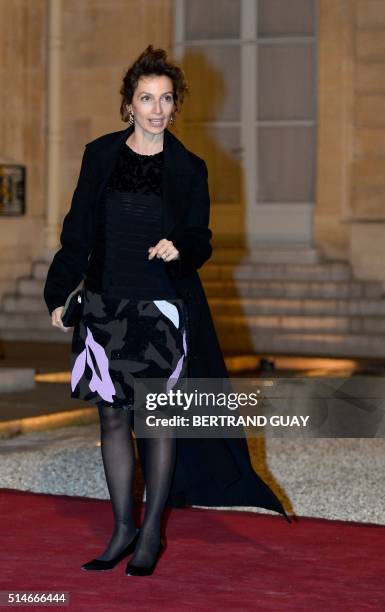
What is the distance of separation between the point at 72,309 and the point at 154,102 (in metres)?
0.70

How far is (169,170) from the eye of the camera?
511cm

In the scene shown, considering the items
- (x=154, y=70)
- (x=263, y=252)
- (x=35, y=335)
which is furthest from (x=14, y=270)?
(x=154, y=70)

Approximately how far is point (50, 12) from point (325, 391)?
5.85 metres

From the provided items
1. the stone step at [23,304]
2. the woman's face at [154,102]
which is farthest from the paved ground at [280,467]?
the stone step at [23,304]

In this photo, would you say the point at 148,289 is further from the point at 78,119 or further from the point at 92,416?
the point at 78,119

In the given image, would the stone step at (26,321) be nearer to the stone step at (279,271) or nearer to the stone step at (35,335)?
the stone step at (35,335)

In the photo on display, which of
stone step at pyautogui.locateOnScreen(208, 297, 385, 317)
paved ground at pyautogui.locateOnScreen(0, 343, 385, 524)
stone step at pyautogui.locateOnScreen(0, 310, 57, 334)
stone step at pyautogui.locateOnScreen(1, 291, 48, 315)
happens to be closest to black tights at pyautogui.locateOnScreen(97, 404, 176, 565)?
paved ground at pyautogui.locateOnScreen(0, 343, 385, 524)

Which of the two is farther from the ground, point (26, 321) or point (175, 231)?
point (175, 231)

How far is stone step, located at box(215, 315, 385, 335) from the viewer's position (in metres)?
13.3

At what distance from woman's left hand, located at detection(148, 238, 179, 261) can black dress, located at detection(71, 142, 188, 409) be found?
0.08 meters

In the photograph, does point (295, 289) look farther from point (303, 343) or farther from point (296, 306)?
point (303, 343)

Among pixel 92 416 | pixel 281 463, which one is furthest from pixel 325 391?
pixel 281 463

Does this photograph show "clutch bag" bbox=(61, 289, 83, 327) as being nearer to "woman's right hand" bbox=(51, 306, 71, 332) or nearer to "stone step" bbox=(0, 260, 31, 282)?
"woman's right hand" bbox=(51, 306, 71, 332)

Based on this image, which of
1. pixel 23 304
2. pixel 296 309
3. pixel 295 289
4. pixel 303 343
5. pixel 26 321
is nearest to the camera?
pixel 303 343
